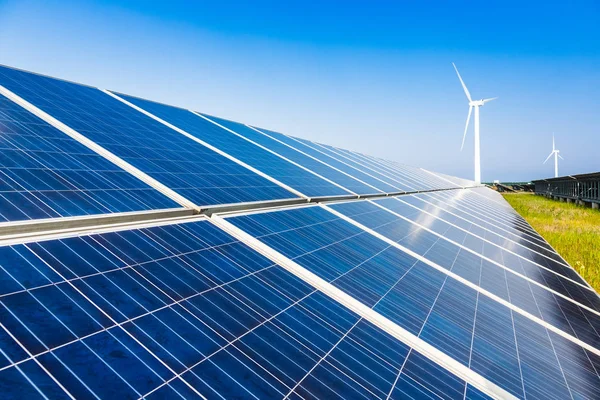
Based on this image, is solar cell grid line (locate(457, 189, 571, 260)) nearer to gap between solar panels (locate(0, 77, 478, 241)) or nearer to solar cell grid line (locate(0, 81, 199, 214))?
gap between solar panels (locate(0, 77, 478, 241))

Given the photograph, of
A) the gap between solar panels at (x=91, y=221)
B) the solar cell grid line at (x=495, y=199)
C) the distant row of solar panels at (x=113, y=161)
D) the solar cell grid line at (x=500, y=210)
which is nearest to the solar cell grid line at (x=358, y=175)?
the distant row of solar panels at (x=113, y=161)

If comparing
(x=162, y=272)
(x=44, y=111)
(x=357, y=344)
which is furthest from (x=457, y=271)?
(x=44, y=111)

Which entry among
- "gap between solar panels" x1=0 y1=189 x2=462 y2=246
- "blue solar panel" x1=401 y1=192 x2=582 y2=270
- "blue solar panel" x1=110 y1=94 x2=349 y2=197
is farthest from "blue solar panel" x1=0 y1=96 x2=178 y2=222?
"blue solar panel" x1=401 y1=192 x2=582 y2=270

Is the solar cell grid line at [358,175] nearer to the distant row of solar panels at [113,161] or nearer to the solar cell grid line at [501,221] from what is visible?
the distant row of solar panels at [113,161]

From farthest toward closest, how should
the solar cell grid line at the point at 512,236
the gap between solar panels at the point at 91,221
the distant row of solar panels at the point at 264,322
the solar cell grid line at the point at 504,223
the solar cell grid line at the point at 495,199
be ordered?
1. the solar cell grid line at the point at 495,199
2. the solar cell grid line at the point at 504,223
3. the solar cell grid line at the point at 512,236
4. the gap between solar panels at the point at 91,221
5. the distant row of solar panels at the point at 264,322

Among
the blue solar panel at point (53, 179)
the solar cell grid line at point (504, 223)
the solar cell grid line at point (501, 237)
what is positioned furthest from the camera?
the solar cell grid line at point (504, 223)

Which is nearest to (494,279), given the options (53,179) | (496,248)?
(496,248)
